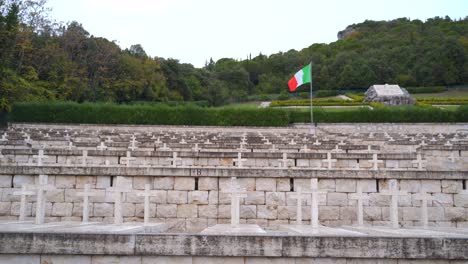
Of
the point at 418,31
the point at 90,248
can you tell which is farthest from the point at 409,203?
the point at 418,31

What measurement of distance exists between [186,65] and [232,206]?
6504 centimetres

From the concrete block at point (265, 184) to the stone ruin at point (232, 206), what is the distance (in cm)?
2

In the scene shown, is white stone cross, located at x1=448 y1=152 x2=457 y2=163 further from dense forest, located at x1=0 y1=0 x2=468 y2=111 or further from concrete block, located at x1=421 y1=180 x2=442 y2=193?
dense forest, located at x1=0 y1=0 x2=468 y2=111

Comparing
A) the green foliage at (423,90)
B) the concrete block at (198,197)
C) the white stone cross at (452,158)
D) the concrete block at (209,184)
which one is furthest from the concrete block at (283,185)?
the green foliage at (423,90)

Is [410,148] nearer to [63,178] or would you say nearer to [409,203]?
[409,203]

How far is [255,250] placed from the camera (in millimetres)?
4312

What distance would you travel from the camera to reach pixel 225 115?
36.6m

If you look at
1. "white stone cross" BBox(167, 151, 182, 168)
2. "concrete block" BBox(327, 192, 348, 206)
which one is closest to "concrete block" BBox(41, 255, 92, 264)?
"concrete block" BBox(327, 192, 348, 206)

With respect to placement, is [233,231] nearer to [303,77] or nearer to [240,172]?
[240,172]

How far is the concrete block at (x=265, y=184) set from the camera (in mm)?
7949

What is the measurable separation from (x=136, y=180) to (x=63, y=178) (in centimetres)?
156

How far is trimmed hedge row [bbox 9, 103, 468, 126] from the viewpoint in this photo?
115 feet

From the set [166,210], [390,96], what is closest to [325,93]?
[390,96]

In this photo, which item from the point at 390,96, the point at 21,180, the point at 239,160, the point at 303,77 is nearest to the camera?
the point at 21,180
